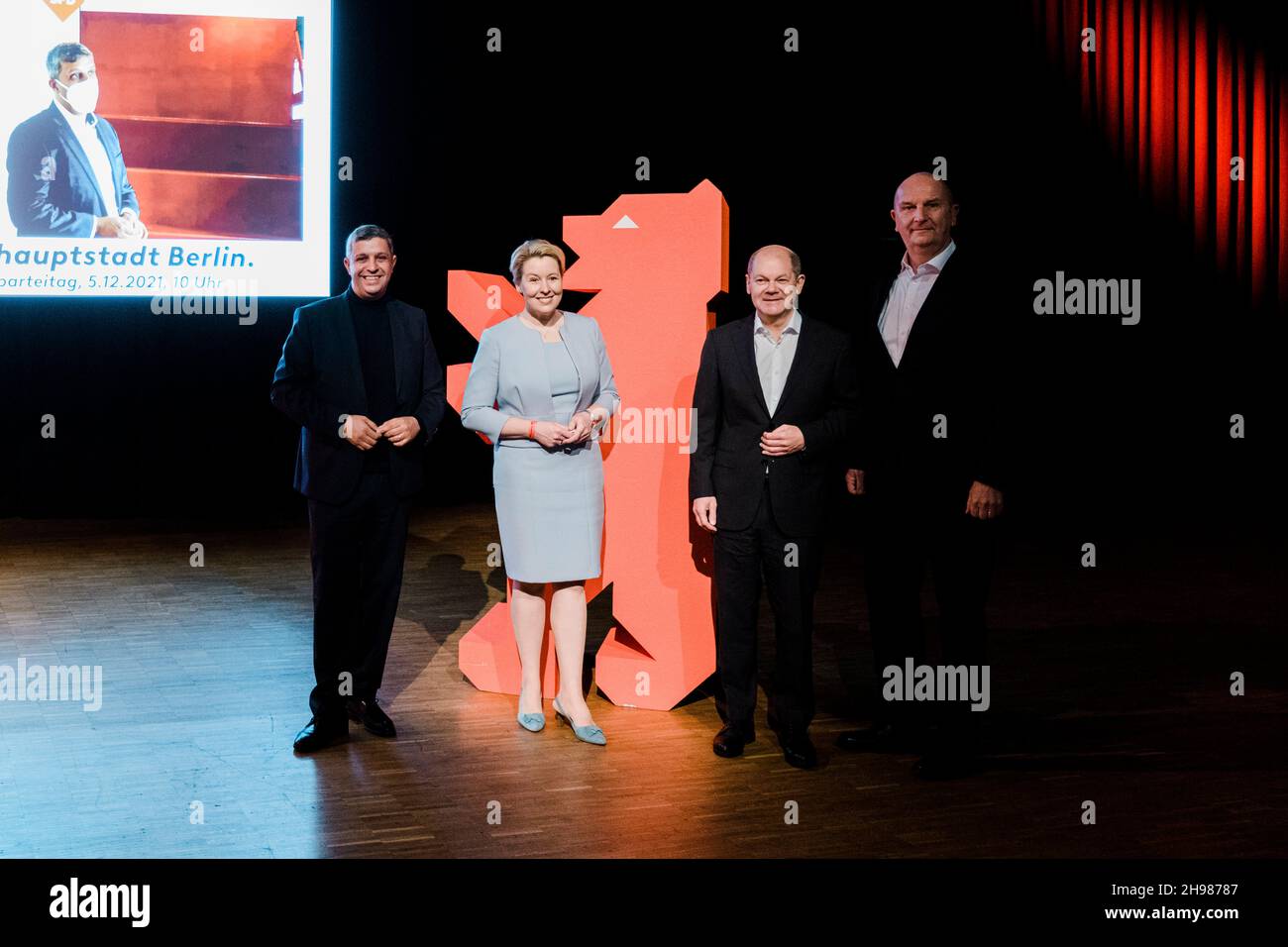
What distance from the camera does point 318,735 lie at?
3.86 metres

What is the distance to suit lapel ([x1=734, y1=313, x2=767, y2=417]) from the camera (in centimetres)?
373

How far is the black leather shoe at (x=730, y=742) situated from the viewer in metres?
3.82

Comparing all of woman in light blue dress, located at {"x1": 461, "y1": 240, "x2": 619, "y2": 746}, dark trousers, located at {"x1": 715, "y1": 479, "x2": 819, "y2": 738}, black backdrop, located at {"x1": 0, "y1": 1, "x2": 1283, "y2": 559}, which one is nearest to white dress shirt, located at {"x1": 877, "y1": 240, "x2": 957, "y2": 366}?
dark trousers, located at {"x1": 715, "y1": 479, "x2": 819, "y2": 738}

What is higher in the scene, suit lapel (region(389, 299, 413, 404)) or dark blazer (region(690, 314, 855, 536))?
suit lapel (region(389, 299, 413, 404))

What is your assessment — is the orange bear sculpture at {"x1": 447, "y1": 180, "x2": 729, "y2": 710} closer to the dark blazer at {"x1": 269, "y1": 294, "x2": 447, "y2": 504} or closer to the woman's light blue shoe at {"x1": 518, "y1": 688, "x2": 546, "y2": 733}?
the woman's light blue shoe at {"x1": 518, "y1": 688, "x2": 546, "y2": 733}

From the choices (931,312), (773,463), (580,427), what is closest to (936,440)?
(931,312)

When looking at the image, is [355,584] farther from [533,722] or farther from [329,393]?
[533,722]

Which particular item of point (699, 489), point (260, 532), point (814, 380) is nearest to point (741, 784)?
point (699, 489)

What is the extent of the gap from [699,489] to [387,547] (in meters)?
0.93

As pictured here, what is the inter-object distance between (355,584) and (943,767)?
1748mm

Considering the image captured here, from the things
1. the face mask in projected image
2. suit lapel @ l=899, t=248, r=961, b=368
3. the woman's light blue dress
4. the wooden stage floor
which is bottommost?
the wooden stage floor

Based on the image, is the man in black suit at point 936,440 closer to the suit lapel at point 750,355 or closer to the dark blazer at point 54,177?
the suit lapel at point 750,355

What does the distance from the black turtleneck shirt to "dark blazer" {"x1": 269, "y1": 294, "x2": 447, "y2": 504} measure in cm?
2

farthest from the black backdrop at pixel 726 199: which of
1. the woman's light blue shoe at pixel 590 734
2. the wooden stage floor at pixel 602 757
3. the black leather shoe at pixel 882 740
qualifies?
the woman's light blue shoe at pixel 590 734
